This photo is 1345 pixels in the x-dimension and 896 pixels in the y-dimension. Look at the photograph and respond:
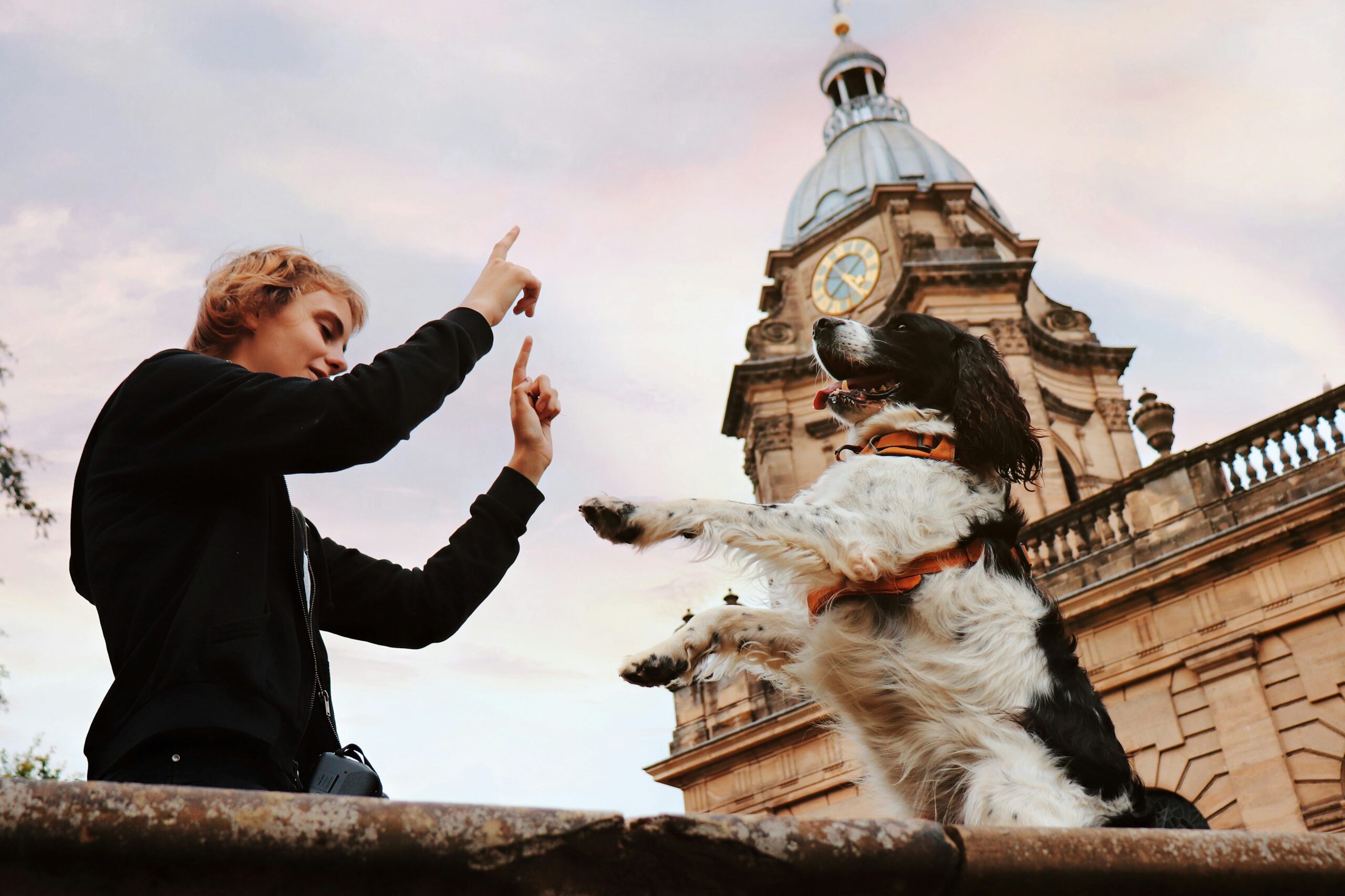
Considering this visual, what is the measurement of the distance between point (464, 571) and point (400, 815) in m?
1.38

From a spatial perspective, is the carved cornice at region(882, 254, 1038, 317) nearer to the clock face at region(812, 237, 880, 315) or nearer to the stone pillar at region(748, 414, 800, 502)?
the clock face at region(812, 237, 880, 315)

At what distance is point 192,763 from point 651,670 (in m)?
1.73

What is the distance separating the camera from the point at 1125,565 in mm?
16062

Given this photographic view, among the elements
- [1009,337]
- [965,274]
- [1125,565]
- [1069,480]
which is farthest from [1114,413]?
[1125,565]

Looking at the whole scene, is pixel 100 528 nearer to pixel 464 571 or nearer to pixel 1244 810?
pixel 464 571

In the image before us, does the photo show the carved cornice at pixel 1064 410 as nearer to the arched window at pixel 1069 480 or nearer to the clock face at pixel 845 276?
the arched window at pixel 1069 480

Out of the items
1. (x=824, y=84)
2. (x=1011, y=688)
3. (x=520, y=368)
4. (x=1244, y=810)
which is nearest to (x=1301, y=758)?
(x=1244, y=810)

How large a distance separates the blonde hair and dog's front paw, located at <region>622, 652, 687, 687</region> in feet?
4.69

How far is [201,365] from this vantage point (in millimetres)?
2430

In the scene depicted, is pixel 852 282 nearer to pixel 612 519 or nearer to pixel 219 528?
pixel 612 519

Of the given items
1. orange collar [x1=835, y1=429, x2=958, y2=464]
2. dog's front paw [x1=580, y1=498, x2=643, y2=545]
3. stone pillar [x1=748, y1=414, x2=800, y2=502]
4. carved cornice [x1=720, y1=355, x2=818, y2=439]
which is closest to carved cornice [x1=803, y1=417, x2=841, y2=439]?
stone pillar [x1=748, y1=414, x2=800, y2=502]

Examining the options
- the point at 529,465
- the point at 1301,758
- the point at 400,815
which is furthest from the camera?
the point at 1301,758

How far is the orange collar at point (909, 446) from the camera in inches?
156

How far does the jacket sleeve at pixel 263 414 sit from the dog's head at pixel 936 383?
192cm
